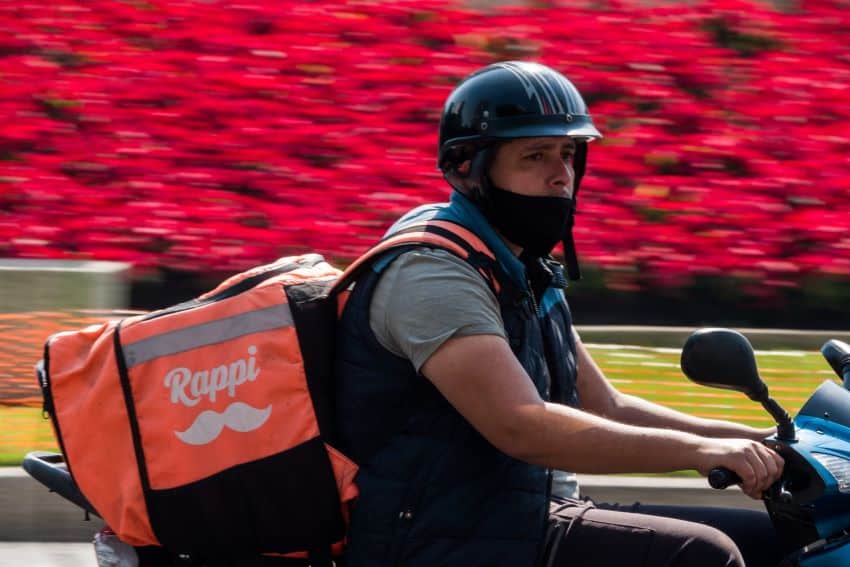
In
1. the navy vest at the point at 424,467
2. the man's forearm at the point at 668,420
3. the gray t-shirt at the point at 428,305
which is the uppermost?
the gray t-shirt at the point at 428,305


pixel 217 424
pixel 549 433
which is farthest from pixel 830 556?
pixel 217 424

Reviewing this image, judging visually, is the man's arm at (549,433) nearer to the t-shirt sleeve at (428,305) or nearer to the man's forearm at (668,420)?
the t-shirt sleeve at (428,305)

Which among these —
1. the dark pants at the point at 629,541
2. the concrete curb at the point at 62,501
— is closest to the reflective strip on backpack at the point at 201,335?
the dark pants at the point at 629,541

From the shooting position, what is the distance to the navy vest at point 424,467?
2.66 metres

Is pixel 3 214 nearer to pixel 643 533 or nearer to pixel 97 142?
pixel 97 142

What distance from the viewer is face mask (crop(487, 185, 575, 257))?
292 centimetres

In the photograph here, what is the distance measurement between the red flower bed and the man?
498 cm

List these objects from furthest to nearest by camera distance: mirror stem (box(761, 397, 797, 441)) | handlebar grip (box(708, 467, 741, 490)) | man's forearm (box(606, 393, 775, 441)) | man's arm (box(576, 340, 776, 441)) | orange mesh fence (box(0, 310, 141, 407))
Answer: orange mesh fence (box(0, 310, 141, 407)), man's arm (box(576, 340, 776, 441)), man's forearm (box(606, 393, 775, 441)), mirror stem (box(761, 397, 797, 441)), handlebar grip (box(708, 467, 741, 490))

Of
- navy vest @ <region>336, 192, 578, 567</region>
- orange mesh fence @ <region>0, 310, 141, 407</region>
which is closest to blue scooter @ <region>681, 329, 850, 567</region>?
navy vest @ <region>336, 192, 578, 567</region>

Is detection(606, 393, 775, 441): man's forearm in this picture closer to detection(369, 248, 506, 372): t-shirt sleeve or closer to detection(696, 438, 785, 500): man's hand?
detection(696, 438, 785, 500): man's hand

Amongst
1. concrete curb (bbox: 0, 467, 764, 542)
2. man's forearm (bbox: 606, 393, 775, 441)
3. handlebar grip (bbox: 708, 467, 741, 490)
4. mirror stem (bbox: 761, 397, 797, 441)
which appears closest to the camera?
handlebar grip (bbox: 708, 467, 741, 490)

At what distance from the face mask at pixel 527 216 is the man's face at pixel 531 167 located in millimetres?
13

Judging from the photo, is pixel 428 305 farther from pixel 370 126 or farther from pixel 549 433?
pixel 370 126

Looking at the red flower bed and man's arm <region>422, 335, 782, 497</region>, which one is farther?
the red flower bed
